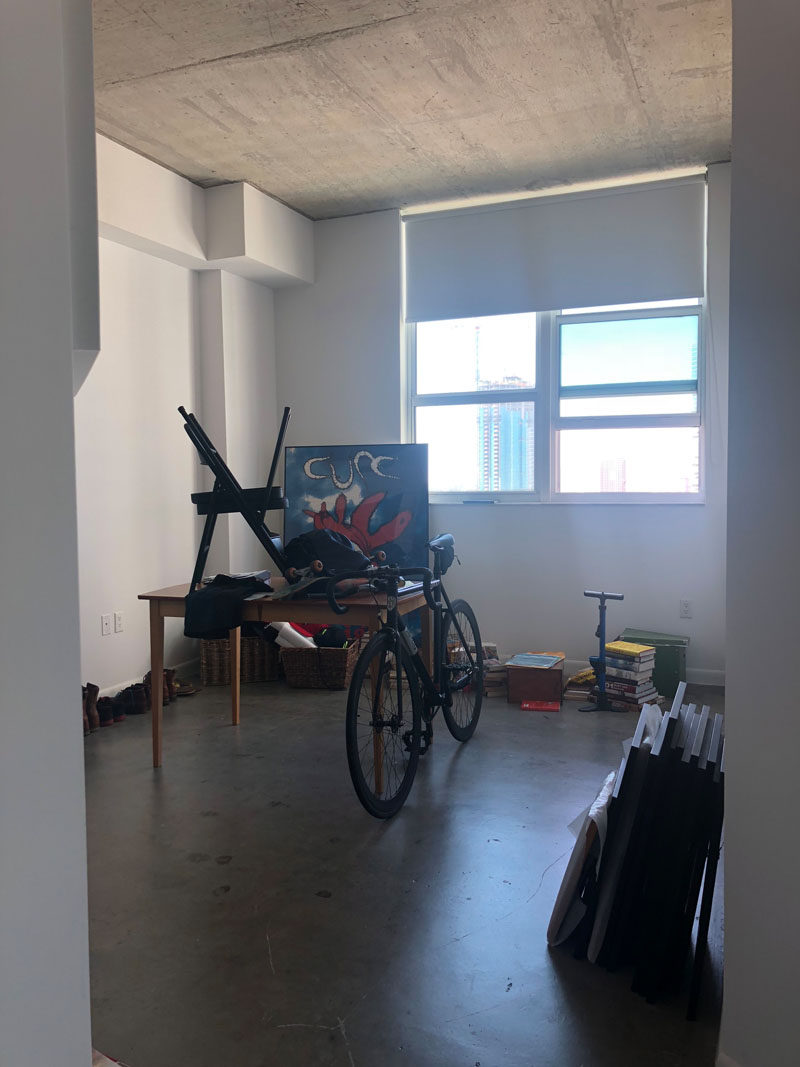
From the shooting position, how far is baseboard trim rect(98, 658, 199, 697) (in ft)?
15.3

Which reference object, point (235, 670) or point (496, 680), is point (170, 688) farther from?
point (496, 680)

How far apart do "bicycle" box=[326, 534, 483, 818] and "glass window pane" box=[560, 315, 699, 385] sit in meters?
2.15

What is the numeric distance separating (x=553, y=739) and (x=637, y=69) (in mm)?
3227

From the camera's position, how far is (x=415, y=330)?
5.78 meters

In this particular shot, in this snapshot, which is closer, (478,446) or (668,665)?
(668,665)

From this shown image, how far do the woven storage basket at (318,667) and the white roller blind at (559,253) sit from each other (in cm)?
246

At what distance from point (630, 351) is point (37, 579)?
487cm

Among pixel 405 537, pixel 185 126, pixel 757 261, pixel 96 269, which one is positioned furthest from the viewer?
A: pixel 405 537

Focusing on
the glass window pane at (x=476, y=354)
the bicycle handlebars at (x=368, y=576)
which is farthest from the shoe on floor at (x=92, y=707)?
the glass window pane at (x=476, y=354)

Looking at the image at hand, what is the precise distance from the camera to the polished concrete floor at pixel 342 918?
5.92 ft

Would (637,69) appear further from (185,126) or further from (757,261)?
(757,261)

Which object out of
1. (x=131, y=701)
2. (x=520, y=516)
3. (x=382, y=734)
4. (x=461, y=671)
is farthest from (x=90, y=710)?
(x=520, y=516)

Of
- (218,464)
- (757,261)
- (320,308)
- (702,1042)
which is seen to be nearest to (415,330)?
(320,308)

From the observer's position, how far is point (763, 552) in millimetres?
1503
